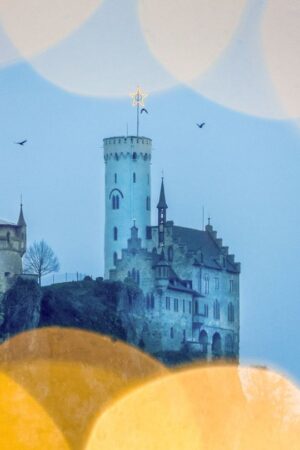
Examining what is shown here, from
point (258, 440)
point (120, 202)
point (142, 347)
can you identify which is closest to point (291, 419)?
point (258, 440)

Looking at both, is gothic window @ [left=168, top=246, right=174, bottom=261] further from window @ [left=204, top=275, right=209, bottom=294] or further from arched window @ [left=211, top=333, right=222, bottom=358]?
arched window @ [left=211, top=333, right=222, bottom=358]

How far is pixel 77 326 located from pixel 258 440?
38.8 feet

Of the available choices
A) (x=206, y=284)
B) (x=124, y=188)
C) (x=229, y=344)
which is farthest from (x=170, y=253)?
(x=229, y=344)

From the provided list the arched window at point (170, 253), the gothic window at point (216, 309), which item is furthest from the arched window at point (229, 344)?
the arched window at point (170, 253)

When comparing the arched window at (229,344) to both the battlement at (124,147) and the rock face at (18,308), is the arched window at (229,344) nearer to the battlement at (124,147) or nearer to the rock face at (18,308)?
the battlement at (124,147)

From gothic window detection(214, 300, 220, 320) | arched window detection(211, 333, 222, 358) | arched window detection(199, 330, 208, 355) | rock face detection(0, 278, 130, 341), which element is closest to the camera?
rock face detection(0, 278, 130, 341)

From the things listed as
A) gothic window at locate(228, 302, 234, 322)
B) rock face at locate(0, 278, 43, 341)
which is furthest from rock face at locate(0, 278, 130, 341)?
gothic window at locate(228, 302, 234, 322)

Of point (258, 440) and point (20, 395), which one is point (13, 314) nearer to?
point (20, 395)

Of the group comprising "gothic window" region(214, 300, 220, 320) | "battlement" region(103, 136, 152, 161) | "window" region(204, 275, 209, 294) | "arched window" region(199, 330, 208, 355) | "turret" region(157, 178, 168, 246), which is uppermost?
"battlement" region(103, 136, 152, 161)

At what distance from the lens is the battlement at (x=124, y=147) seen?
146750 millimetres

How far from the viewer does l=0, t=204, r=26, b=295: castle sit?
117688 millimetres

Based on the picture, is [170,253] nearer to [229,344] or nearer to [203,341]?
[203,341]

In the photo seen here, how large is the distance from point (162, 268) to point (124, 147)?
12.0 m

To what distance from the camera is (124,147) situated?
14700cm
